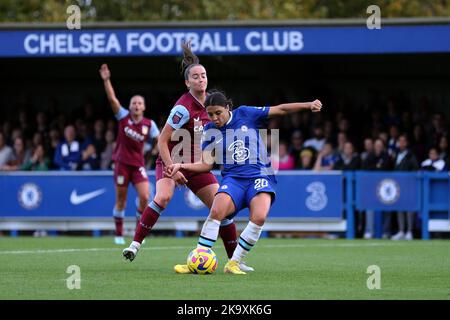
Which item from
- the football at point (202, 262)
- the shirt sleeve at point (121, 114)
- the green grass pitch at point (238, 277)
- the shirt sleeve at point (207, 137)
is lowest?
the green grass pitch at point (238, 277)

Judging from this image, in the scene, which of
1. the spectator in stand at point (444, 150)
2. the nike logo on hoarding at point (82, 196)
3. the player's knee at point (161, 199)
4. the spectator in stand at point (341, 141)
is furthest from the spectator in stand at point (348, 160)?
the player's knee at point (161, 199)

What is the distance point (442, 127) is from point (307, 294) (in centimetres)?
1282

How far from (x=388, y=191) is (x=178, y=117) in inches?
347

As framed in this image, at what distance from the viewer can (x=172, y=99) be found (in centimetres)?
2542

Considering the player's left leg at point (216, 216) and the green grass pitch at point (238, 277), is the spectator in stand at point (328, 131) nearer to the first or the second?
the green grass pitch at point (238, 277)

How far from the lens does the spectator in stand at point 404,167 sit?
1955 centimetres

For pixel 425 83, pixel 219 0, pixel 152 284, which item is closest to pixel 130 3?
pixel 219 0

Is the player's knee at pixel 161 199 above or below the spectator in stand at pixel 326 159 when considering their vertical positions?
below

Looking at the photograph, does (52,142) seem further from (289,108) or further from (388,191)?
(289,108)

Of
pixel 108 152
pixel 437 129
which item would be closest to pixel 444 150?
pixel 437 129

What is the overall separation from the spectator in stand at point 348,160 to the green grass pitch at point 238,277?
356cm

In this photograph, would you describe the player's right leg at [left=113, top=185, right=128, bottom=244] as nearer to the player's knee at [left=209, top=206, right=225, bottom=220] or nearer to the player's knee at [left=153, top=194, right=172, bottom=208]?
the player's knee at [left=153, top=194, right=172, bottom=208]

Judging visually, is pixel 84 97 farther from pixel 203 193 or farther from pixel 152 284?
pixel 152 284

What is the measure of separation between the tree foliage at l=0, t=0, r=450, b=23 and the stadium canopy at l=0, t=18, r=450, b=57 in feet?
57.2
